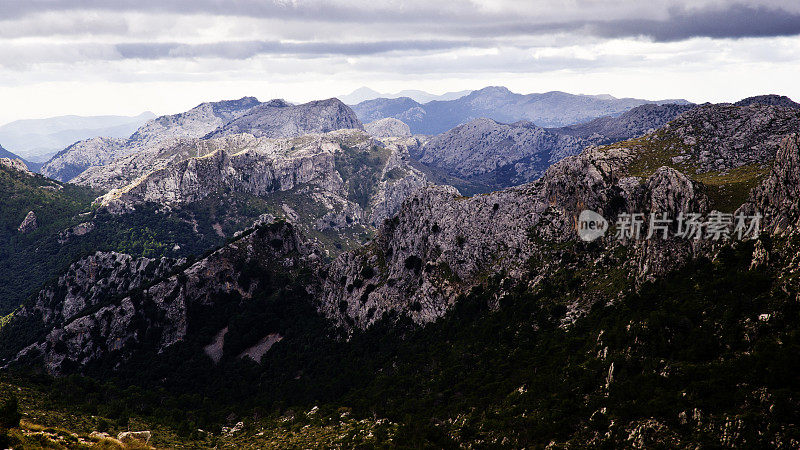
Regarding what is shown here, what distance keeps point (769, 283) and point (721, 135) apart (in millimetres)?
110454

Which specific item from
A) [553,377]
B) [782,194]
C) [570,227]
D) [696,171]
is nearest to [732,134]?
[696,171]

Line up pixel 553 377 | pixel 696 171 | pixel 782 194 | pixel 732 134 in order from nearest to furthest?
1. pixel 782 194
2. pixel 553 377
3. pixel 696 171
4. pixel 732 134

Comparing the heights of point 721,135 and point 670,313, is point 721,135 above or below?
above

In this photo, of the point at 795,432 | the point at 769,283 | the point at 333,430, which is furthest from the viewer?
the point at 333,430

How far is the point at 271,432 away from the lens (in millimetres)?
138500

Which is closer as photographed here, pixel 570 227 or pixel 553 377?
pixel 553 377

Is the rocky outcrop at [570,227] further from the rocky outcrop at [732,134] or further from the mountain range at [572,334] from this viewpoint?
the rocky outcrop at [732,134]

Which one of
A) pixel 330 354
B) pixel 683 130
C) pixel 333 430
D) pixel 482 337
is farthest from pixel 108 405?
pixel 683 130

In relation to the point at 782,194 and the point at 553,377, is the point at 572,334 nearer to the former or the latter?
the point at 553,377

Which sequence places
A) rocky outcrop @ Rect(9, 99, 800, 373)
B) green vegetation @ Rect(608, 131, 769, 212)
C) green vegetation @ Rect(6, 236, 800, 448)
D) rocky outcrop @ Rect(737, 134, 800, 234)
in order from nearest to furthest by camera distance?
1. green vegetation @ Rect(6, 236, 800, 448)
2. rocky outcrop @ Rect(737, 134, 800, 234)
3. rocky outcrop @ Rect(9, 99, 800, 373)
4. green vegetation @ Rect(608, 131, 769, 212)

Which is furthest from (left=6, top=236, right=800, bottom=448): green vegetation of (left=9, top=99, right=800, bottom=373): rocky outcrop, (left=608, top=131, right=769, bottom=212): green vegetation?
(left=608, top=131, right=769, bottom=212): green vegetation

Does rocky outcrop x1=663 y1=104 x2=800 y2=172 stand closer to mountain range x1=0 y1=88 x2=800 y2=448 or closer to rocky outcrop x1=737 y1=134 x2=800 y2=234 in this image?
mountain range x1=0 y1=88 x2=800 y2=448

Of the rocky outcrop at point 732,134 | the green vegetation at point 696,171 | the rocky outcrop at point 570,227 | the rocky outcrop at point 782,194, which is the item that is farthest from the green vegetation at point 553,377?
the rocky outcrop at point 732,134

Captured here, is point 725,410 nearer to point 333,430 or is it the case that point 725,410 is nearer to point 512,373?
point 512,373
